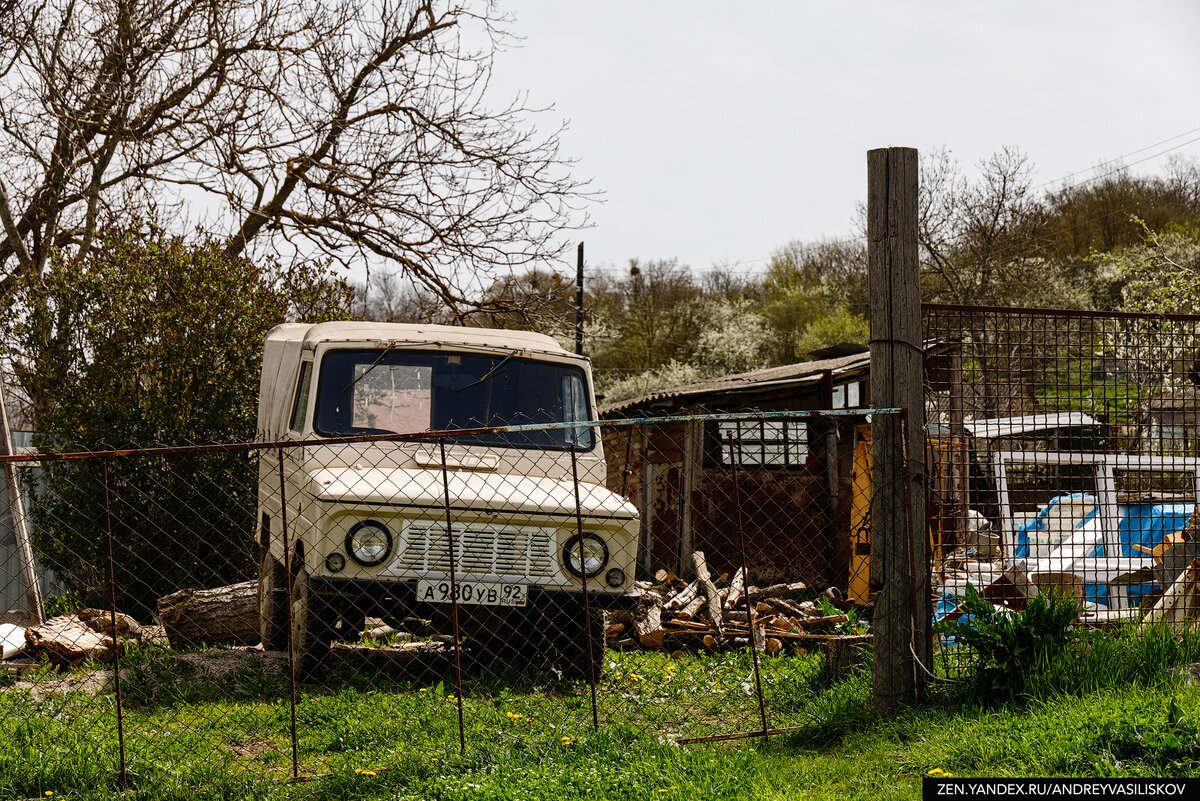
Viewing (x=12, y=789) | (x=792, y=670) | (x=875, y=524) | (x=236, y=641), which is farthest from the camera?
(x=236, y=641)

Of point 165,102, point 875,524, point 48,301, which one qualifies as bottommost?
point 875,524

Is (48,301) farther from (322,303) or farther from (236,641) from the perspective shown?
(236,641)

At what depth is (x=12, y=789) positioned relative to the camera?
4.09 meters

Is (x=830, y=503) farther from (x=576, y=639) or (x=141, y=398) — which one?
(x=141, y=398)

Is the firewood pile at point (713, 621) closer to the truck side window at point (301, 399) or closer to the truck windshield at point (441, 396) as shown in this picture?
the truck windshield at point (441, 396)

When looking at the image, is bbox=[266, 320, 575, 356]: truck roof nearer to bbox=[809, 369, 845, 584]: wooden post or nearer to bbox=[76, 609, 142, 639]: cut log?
bbox=[76, 609, 142, 639]: cut log

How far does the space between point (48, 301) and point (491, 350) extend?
5.91 m

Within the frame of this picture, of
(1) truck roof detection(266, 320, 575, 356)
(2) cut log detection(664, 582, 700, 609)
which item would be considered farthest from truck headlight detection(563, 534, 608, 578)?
(2) cut log detection(664, 582, 700, 609)

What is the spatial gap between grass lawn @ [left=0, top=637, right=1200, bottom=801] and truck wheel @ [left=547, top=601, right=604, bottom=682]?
0.20 m

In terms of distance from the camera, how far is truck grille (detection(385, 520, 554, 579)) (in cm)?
550

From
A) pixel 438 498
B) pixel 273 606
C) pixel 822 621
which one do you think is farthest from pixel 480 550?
pixel 822 621

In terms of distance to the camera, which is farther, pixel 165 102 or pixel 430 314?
pixel 430 314

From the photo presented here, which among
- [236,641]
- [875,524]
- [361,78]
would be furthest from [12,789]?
[361,78]

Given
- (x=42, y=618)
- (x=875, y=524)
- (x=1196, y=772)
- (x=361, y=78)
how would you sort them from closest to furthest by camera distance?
(x=1196, y=772)
(x=875, y=524)
(x=42, y=618)
(x=361, y=78)
